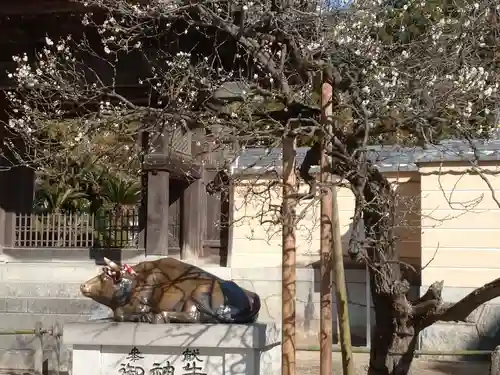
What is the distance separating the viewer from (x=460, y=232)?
38.8 ft

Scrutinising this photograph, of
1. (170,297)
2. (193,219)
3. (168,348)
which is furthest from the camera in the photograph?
(193,219)

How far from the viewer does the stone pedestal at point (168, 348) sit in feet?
20.1

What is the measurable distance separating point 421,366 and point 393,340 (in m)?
4.59

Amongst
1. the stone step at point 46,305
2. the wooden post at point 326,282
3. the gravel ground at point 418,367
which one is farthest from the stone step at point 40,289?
the wooden post at point 326,282

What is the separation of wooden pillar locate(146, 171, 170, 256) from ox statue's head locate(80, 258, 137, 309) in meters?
5.62

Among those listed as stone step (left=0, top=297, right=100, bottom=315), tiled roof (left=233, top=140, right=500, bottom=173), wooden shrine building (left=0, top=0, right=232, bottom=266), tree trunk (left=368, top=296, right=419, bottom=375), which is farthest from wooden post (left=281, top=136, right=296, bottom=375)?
stone step (left=0, top=297, right=100, bottom=315)

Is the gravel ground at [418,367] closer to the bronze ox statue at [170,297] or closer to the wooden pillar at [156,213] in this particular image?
the wooden pillar at [156,213]

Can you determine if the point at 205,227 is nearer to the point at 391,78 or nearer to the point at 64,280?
the point at 64,280

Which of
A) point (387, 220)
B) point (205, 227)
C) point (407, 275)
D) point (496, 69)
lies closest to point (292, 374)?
point (387, 220)

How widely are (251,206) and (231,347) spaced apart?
6936mm

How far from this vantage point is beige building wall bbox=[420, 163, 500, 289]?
11648 millimetres

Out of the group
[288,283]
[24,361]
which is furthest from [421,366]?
[288,283]

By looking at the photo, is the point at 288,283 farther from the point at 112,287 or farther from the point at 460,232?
the point at 460,232

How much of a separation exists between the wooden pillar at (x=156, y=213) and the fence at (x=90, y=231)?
0.67 metres
